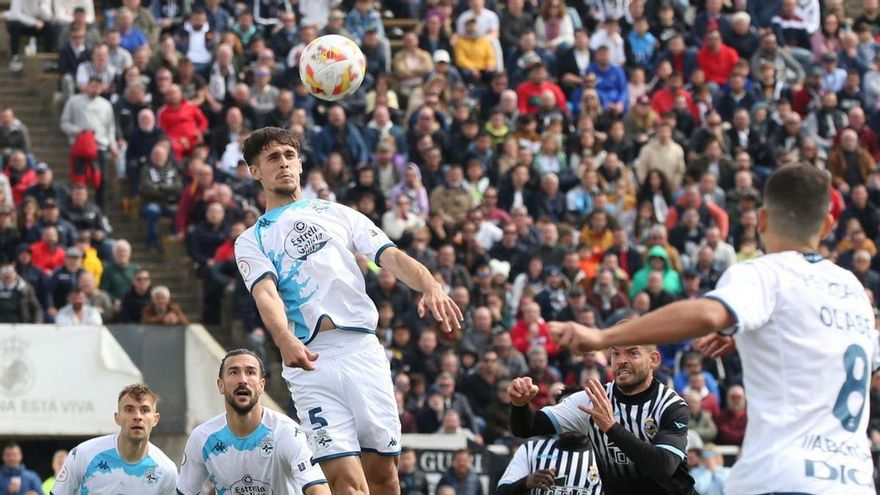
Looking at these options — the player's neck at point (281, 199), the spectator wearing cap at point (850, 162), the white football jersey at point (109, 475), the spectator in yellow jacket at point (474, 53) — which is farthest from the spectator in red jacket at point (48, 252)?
the player's neck at point (281, 199)

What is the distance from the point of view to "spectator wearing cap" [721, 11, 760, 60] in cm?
2969

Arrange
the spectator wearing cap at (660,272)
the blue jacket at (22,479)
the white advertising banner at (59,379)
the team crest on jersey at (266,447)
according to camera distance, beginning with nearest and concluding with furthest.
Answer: the team crest on jersey at (266,447) → the blue jacket at (22,479) → the white advertising banner at (59,379) → the spectator wearing cap at (660,272)

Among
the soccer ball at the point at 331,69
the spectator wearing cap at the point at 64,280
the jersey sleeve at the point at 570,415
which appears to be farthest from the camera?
the spectator wearing cap at the point at 64,280

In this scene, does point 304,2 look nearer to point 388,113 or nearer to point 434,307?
point 388,113

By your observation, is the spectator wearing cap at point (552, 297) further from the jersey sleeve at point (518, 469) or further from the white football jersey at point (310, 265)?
the white football jersey at point (310, 265)

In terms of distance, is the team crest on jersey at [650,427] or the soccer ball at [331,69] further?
the soccer ball at [331,69]

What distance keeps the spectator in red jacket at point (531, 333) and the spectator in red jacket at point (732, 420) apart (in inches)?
84.6

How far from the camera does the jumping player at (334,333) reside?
10734mm

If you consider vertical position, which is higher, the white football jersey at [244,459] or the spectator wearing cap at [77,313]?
the white football jersey at [244,459]

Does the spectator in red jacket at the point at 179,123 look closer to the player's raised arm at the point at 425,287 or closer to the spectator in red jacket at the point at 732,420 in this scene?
the spectator in red jacket at the point at 732,420

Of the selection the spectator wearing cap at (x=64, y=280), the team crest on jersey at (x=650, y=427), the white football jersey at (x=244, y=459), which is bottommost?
the spectator wearing cap at (x=64, y=280)

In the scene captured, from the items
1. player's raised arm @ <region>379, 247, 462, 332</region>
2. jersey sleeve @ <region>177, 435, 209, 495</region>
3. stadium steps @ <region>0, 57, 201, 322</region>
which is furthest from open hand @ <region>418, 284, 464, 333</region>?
stadium steps @ <region>0, 57, 201, 322</region>

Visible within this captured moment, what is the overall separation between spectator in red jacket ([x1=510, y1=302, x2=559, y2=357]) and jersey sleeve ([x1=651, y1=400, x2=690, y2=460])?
1101cm

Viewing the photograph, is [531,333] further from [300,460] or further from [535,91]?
[300,460]
